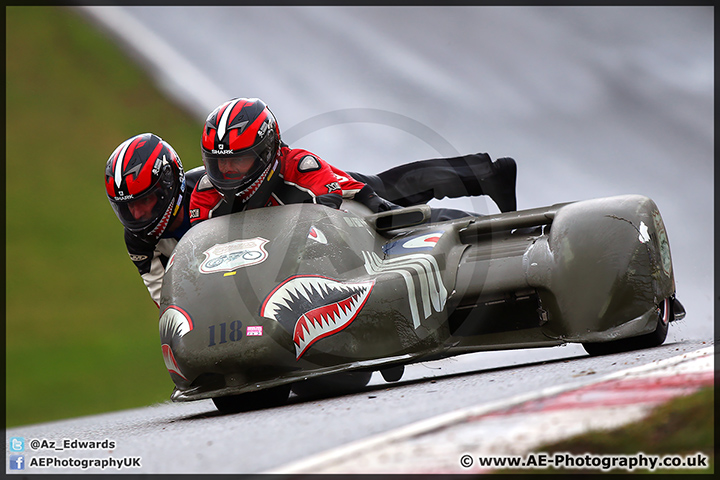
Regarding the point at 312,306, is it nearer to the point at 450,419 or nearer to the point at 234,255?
the point at 234,255

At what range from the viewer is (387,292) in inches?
120

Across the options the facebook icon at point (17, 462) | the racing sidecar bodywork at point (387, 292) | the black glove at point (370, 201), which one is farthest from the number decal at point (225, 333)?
the black glove at point (370, 201)

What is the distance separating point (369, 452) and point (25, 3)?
47.6 feet

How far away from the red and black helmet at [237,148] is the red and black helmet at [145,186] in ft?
2.17

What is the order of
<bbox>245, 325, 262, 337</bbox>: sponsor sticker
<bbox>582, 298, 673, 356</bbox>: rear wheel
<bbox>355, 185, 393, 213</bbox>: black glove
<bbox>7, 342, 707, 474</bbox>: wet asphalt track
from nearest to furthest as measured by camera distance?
<bbox>7, 342, 707, 474</bbox>: wet asphalt track < <bbox>245, 325, 262, 337</bbox>: sponsor sticker < <bbox>582, 298, 673, 356</bbox>: rear wheel < <bbox>355, 185, 393, 213</bbox>: black glove

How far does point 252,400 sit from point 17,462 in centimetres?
99

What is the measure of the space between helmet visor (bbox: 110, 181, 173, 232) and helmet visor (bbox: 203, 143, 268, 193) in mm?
708

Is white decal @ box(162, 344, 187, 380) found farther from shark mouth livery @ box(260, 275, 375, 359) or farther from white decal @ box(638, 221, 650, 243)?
white decal @ box(638, 221, 650, 243)

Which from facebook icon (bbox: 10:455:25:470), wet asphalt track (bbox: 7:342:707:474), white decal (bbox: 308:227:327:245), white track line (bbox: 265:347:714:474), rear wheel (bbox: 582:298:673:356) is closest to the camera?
white track line (bbox: 265:347:714:474)

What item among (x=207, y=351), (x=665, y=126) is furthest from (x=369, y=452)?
(x=665, y=126)

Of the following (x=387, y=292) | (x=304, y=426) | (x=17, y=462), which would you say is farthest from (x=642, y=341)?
(x=17, y=462)

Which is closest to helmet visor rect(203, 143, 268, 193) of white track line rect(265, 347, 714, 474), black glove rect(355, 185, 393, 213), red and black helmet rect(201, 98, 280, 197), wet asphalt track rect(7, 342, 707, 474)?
red and black helmet rect(201, 98, 280, 197)

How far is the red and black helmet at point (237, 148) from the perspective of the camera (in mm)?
3416

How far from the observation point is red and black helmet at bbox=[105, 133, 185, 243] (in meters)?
3.96
